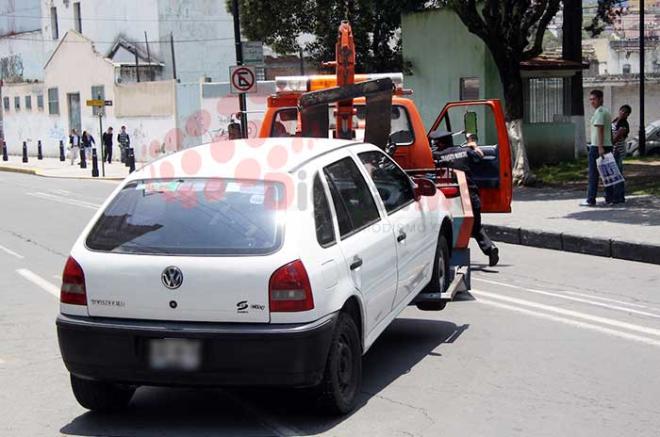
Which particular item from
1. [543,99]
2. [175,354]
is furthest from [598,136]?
[175,354]

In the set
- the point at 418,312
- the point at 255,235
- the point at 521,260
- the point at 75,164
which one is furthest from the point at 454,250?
the point at 75,164

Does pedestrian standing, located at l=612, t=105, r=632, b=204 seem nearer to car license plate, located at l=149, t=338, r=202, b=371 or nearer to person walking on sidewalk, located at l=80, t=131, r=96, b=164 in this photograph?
car license plate, located at l=149, t=338, r=202, b=371

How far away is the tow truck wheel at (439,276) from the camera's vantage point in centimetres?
799

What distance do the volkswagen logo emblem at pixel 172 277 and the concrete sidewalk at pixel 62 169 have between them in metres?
26.9

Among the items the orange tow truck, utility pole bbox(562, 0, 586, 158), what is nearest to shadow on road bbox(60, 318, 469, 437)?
the orange tow truck

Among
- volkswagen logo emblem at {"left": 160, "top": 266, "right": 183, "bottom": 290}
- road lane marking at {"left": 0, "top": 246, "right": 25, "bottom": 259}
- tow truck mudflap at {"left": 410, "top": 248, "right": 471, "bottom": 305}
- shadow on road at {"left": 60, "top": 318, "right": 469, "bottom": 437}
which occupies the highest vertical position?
volkswagen logo emblem at {"left": 160, "top": 266, "right": 183, "bottom": 290}

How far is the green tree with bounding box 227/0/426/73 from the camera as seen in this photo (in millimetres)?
26766

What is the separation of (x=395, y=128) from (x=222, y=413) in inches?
238

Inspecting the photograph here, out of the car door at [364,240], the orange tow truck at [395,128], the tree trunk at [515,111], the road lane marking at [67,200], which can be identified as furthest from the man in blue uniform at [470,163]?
the road lane marking at [67,200]

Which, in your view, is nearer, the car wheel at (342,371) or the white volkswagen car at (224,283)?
the white volkswagen car at (224,283)

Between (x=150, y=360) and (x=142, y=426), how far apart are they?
595 millimetres

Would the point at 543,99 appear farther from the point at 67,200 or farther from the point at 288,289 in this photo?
the point at 288,289

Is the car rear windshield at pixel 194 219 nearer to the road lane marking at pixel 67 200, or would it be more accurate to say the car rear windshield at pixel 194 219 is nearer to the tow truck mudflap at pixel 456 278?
the tow truck mudflap at pixel 456 278

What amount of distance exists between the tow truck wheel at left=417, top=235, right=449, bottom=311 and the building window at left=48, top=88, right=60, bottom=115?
4317cm
